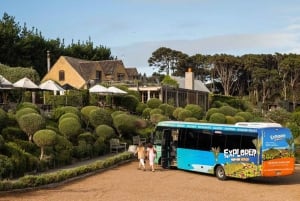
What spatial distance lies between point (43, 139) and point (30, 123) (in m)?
1.78

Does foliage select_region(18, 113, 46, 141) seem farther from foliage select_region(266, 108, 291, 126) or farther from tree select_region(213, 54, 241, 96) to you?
tree select_region(213, 54, 241, 96)

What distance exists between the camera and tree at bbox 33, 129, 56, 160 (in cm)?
2339

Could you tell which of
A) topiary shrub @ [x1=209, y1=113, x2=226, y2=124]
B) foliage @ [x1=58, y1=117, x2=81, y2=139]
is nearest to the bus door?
foliage @ [x1=58, y1=117, x2=81, y2=139]

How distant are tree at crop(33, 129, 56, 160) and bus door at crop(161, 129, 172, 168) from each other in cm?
588

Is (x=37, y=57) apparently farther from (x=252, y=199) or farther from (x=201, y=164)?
(x=252, y=199)

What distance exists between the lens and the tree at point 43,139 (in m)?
23.4

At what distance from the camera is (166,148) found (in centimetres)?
2639

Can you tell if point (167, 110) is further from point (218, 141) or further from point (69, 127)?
point (218, 141)

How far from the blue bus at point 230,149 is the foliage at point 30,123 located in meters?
6.49

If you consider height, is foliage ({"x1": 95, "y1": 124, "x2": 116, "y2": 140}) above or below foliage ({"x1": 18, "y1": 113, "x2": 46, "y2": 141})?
below

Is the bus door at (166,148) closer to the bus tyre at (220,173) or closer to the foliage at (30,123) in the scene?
the bus tyre at (220,173)

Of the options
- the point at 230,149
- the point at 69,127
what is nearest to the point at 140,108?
the point at 69,127

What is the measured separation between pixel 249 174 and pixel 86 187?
7047 millimetres

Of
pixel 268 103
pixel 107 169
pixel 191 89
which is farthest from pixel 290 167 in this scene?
pixel 268 103
